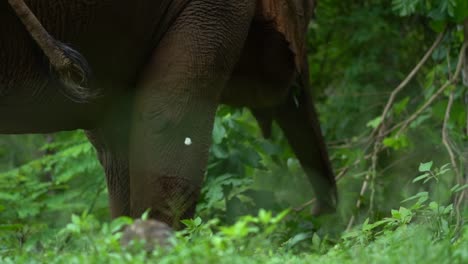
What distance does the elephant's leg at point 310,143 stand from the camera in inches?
238

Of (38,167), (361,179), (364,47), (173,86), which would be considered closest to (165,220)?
(173,86)

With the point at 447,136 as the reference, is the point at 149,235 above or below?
above

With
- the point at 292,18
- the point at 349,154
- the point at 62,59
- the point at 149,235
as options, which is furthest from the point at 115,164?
the point at 149,235

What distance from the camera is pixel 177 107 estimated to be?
4.61m

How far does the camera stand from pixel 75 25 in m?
4.27

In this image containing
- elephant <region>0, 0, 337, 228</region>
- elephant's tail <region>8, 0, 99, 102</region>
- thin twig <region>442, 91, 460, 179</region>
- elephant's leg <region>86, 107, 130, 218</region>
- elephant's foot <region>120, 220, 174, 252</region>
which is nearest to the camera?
elephant's foot <region>120, 220, 174, 252</region>

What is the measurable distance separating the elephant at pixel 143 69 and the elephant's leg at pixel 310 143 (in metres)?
0.72

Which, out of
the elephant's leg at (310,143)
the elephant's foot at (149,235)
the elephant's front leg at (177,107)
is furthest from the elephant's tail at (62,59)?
the elephant's leg at (310,143)

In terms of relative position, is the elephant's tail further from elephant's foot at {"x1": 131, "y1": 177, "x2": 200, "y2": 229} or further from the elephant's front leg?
elephant's foot at {"x1": 131, "y1": 177, "x2": 200, "y2": 229}

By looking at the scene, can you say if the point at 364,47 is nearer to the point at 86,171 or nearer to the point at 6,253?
the point at 86,171

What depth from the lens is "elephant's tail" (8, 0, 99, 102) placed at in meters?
3.93

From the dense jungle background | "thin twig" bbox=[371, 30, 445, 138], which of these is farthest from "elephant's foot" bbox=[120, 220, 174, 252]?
"thin twig" bbox=[371, 30, 445, 138]

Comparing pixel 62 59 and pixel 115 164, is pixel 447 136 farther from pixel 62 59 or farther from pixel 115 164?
pixel 62 59

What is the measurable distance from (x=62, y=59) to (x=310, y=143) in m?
2.52
